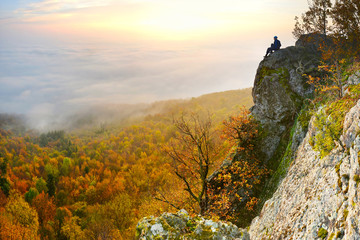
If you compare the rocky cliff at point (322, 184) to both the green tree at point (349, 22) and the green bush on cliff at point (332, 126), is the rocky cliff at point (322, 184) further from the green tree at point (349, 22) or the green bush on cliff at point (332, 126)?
the green tree at point (349, 22)

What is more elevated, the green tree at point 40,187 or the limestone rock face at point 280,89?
the limestone rock face at point 280,89

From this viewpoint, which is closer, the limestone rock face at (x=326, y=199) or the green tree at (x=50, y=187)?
the limestone rock face at (x=326, y=199)

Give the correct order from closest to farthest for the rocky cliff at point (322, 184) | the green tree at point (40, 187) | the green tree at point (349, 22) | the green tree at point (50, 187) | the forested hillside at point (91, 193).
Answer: the rocky cliff at point (322, 184) < the green tree at point (349, 22) < the forested hillside at point (91, 193) < the green tree at point (50, 187) < the green tree at point (40, 187)

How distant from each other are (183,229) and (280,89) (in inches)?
730

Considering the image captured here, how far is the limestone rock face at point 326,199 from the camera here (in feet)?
19.7

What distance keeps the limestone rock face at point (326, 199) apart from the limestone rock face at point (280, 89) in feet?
36.5

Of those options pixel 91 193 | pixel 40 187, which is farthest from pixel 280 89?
pixel 40 187

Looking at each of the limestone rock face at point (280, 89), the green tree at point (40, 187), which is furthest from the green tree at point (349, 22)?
the green tree at point (40, 187)

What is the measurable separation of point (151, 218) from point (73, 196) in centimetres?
10466

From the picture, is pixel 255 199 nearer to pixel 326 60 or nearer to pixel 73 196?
pixel 326 60

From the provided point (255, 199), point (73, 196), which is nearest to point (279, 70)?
point (255, 199)

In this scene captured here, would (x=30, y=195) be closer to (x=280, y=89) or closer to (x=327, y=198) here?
(x=280, y=89)

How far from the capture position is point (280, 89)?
878 inches

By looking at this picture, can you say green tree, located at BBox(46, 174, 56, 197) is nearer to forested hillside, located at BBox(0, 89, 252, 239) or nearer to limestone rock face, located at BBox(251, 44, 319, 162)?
forested hillside, located at BBox(0, 89, 252, 239)
